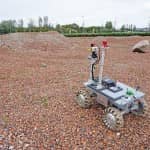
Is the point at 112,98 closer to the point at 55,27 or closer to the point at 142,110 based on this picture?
the point at 142,110

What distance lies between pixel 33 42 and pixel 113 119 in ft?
29.8

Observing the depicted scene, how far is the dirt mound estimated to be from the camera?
1096cm

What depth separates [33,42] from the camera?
38.8 ft

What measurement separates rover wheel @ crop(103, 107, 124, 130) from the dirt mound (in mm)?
7770

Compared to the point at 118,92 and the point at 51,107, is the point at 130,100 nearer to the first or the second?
the point at 118,92

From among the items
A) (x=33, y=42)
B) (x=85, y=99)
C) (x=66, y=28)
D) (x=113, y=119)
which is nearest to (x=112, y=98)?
(x=113, y=119)

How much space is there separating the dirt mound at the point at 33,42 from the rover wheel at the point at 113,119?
7770mm

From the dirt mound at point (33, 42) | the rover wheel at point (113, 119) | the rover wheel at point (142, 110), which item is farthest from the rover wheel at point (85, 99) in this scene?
the dirt mound at point (33, 42)

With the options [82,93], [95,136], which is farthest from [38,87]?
[95,136]

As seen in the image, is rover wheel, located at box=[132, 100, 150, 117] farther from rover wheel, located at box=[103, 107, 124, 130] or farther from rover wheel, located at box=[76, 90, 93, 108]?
rover wheel, located at box=[76, 90, 93, 108]

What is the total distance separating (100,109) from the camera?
3.91 m

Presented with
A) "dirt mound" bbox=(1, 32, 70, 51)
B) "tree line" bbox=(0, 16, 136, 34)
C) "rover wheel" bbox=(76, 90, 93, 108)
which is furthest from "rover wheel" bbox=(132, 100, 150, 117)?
"tree line" bbox=(0, 16, 136, 34)

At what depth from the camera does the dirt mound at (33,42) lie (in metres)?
11.0

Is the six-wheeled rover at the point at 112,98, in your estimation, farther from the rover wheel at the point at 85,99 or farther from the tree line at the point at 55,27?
the tree line at the point at 55,27
